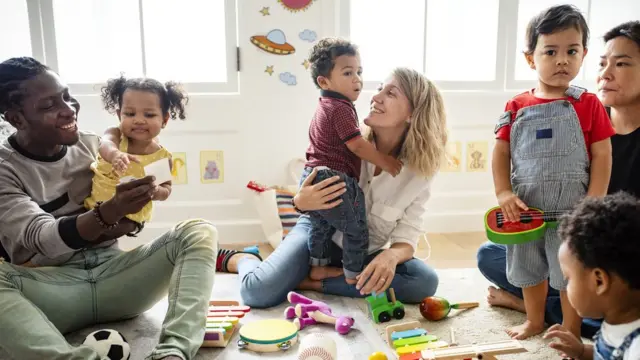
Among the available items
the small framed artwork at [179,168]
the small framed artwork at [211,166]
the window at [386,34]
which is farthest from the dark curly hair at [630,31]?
the small framed artwork at [179,168]

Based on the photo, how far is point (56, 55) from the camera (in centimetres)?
266

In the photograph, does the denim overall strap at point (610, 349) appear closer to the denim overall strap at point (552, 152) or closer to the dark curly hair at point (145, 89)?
the denim overall strap at point (552, 152)

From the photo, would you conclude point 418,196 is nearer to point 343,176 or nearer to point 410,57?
point 343,176

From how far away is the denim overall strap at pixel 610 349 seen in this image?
971mm

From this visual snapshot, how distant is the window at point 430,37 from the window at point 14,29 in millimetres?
1580

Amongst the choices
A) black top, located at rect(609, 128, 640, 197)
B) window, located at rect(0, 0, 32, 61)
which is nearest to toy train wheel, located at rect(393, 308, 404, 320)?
black top, located at rect(609, 128, 640, 197)

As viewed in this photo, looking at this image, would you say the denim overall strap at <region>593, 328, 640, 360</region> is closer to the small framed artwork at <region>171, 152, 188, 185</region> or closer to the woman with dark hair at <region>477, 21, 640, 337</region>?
the woman with dark hair at <region>477, 21, 640, 337</region>

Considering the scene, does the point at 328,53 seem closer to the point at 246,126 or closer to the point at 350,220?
the point at 350,220

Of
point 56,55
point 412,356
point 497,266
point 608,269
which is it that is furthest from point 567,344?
point 56,55

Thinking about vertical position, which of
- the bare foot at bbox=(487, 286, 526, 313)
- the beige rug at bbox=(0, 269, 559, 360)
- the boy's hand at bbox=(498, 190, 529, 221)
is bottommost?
the beige rug at bbox=(0, 269, 559, 360)

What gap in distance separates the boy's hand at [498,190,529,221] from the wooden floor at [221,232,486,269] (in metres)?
0.84

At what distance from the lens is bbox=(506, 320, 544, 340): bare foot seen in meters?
1.56

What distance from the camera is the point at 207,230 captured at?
1604 mm

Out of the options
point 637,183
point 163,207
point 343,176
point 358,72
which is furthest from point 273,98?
point 637,183
